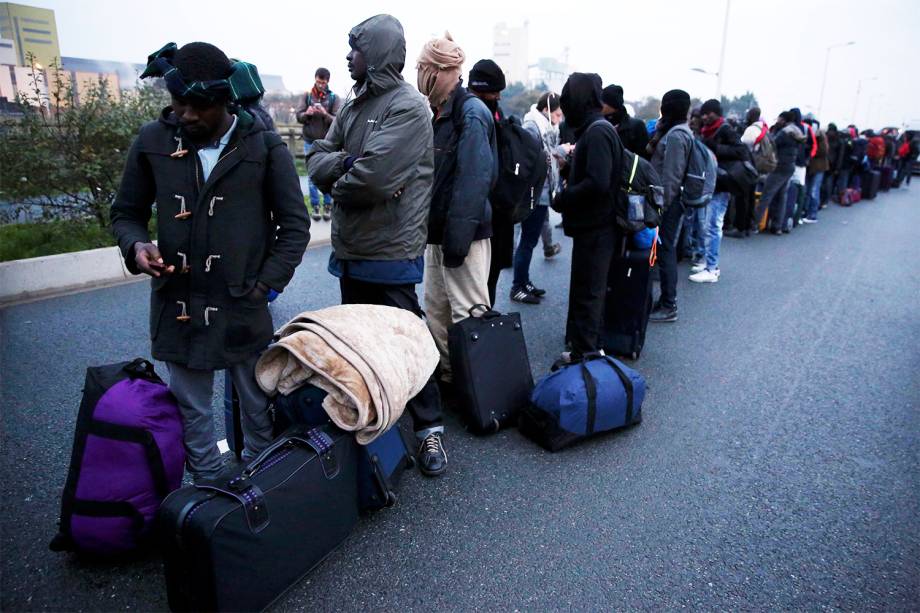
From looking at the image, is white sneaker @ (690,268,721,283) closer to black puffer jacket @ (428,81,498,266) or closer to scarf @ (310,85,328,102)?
black puffer jacket @ (428,81,498,266)

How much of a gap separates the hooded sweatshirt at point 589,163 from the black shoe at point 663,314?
6.01ft

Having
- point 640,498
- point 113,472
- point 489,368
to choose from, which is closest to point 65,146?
point 113,472

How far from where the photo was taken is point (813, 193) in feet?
39.0

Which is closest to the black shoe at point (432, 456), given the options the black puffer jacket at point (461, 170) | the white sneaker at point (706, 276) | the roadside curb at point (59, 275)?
the black puffer jacket at point (461, 170)

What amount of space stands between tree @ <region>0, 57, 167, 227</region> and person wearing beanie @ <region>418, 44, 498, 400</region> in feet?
15.5

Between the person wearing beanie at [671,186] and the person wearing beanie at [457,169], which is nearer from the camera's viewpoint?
the person wearing beanie at [457,169]

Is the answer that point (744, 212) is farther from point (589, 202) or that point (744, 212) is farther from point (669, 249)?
point (589, 202)

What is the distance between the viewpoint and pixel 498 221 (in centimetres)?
390

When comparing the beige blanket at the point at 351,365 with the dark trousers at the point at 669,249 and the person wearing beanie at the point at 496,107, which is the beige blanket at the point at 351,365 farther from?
the dark trousers at the point at 669,249

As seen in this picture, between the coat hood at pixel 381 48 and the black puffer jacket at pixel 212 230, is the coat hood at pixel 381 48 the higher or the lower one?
the higher one

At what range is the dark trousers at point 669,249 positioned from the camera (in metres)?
5.38

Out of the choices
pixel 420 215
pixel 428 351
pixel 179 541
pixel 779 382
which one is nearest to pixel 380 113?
pixel 420 215

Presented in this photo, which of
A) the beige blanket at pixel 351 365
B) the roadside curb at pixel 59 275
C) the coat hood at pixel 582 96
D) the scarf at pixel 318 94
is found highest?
the scarf at pixel 318 94

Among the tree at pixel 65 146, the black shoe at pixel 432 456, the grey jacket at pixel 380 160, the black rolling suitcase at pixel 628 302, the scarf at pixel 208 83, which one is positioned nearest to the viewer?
the scarf at pixel 208 83
